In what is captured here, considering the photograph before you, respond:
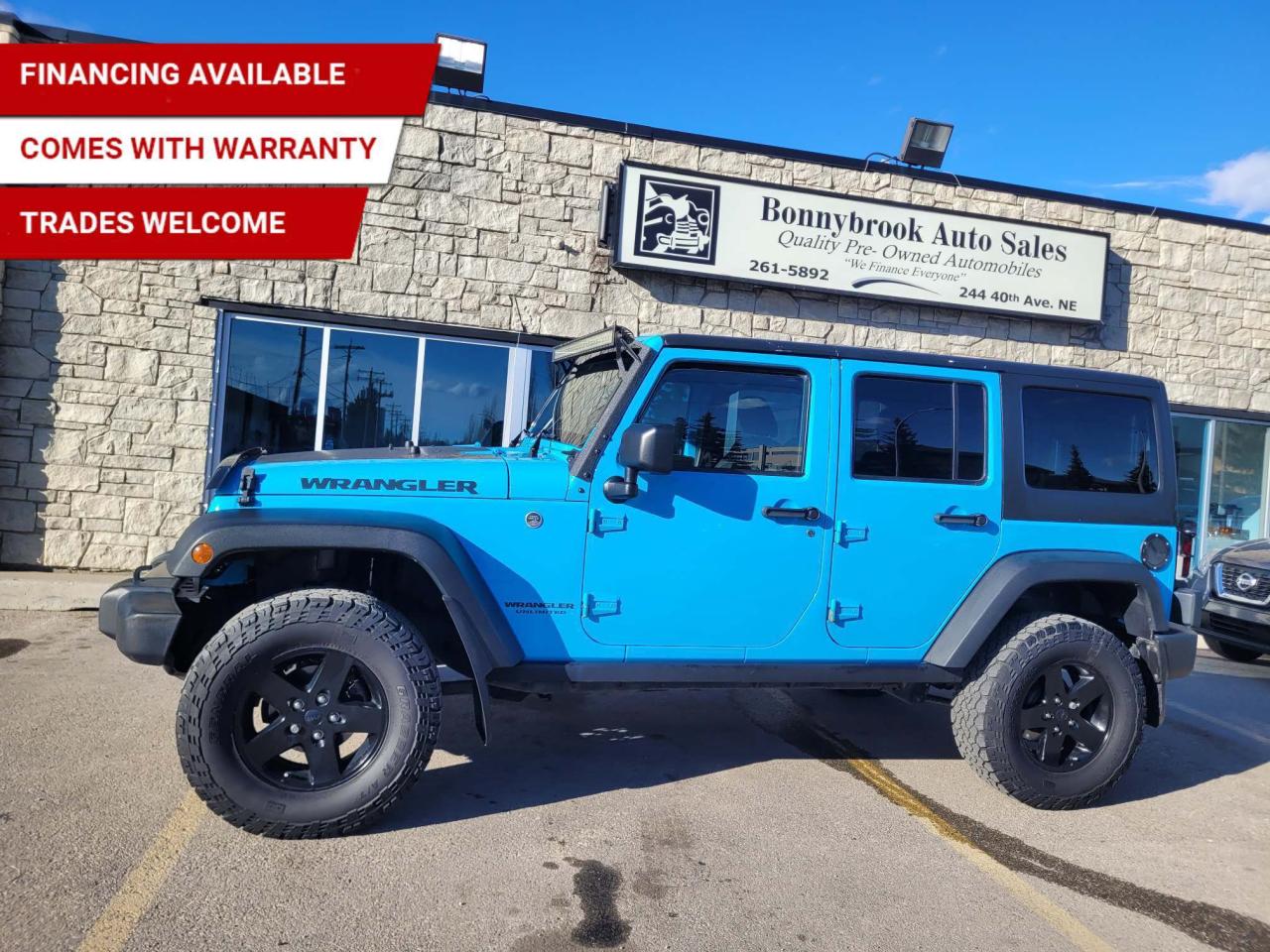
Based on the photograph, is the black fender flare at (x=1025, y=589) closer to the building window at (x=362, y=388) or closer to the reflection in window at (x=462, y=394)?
the building window at (x=362, y=388)

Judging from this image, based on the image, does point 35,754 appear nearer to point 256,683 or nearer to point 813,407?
point 256,683

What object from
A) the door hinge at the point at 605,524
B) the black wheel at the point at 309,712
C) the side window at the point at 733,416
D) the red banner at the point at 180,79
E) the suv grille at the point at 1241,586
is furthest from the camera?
the red banner at the point at 180,79

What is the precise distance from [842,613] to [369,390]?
629 cm

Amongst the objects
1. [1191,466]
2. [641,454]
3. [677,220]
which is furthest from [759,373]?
[1191,466]

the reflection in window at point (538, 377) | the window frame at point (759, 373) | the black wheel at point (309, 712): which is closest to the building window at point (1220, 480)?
the reflection in window at point (538, 377)

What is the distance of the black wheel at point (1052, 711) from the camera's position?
12.8 ft

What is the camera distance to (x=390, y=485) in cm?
349

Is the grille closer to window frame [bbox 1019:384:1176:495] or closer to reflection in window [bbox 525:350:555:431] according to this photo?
window frame [bbox 1019:384:1176:495]

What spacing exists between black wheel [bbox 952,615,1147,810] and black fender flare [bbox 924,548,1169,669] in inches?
6.4

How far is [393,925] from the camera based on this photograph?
2678mm

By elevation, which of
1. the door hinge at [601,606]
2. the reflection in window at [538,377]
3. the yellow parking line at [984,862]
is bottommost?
the yellow parking line at [984,862]

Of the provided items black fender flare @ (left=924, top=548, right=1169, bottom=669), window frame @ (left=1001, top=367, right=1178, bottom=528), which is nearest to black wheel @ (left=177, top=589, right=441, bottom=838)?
black fender flare @ (left=924, top=548, right=1169, bottom=669)

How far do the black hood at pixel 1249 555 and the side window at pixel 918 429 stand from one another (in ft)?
17.2

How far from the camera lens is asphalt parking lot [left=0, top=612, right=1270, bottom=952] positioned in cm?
Answer: 273
